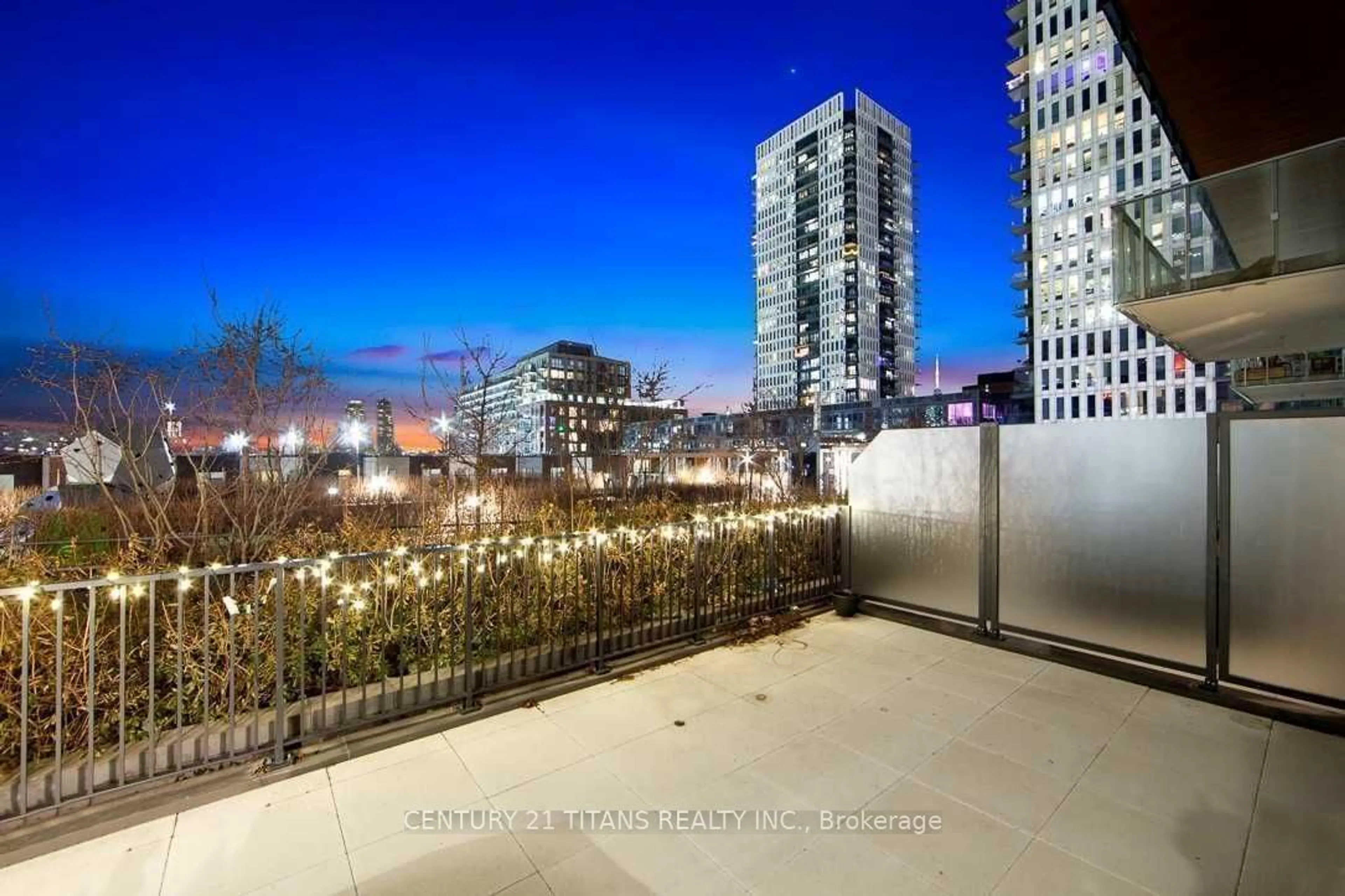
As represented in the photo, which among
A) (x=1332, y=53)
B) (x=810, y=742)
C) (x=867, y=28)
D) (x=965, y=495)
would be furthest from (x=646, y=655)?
(x=867, y=28)

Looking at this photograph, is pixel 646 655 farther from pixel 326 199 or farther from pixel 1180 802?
pixel 326 199

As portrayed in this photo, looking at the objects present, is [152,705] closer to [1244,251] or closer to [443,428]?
[443,428]

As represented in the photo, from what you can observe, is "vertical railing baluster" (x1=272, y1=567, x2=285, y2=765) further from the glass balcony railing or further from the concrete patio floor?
the glass balcony railing

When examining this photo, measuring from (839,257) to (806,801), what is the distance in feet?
447

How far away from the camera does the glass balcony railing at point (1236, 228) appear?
750 cm

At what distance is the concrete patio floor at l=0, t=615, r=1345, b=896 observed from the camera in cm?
252

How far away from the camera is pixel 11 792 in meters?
2.84

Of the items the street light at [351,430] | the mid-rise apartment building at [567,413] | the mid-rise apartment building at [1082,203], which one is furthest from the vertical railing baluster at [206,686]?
the mid-rise apartment building at [1082,203]

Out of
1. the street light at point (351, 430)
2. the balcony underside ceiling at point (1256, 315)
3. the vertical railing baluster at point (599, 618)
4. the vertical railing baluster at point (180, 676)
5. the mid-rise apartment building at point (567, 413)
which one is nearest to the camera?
the vertical railing baluster at point (180, 676)

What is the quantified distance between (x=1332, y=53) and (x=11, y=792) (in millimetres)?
12990

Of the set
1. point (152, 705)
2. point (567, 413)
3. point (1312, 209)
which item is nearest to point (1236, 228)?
Answer: point (1312, 209)

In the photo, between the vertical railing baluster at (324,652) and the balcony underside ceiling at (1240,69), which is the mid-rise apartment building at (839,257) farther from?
the vertical railing baluster at (324,652)

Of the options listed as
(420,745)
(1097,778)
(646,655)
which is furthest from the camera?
(646,655)

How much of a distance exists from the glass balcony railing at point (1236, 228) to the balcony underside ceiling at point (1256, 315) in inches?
7.8
